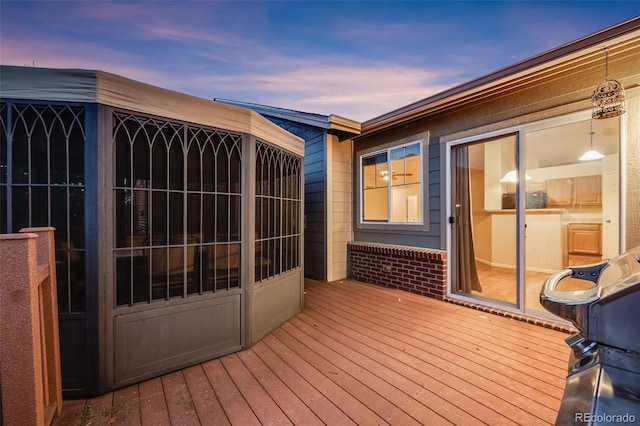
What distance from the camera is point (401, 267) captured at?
433 centimetres

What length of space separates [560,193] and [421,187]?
3.04 metres

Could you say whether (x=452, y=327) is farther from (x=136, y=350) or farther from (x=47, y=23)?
(x=47, y=23)

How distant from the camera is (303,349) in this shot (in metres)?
2.52

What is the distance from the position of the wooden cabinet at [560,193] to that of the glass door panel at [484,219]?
2.56 ft

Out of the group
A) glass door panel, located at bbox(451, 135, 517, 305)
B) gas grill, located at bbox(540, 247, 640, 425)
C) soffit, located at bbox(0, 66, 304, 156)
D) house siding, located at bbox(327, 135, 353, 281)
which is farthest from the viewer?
house siding, located at bbox(327, 135, 353, 281)

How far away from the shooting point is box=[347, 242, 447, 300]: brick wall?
12.7 ft

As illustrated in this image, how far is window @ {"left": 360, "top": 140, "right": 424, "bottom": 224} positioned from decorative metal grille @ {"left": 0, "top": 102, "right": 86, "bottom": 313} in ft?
12.7

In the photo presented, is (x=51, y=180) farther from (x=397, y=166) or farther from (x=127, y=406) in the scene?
(x=397, y=166)

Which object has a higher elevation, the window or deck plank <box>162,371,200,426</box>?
the window

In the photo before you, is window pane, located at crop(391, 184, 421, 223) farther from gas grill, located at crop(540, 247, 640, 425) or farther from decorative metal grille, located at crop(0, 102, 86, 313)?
decorative metal grille, located at crop(0, 102, 86, 313)

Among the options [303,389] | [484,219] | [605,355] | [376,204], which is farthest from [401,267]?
[605,355]

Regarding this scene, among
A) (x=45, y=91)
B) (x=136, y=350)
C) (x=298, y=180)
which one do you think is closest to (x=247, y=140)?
(x=298, y=180)

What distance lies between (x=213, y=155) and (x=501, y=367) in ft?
9.49

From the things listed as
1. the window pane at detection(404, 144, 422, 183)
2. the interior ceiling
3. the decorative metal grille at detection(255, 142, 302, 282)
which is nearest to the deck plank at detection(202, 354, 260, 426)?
the decorative metal grille at detection(255, 142, 302, 282)
